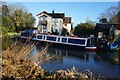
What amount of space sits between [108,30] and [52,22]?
18.8 feet

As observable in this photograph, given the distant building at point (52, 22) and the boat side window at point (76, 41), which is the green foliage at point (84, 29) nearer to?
the boat side window at point (76, 41)

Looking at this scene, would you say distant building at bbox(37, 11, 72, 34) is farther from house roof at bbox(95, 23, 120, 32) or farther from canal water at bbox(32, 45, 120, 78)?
canal water at bbox(32, 45, 120, 78)

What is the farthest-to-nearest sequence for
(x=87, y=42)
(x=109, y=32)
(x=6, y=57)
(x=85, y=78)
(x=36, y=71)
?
(x=109, y=32), (x=87, y=42), (x=6, y=57), (x=36, y=71), (x=85, y=78)

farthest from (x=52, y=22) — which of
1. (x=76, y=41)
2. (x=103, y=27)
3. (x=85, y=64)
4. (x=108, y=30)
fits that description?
(x=85, y=64)

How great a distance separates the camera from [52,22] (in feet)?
66.8

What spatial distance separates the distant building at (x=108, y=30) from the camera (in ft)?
46.8

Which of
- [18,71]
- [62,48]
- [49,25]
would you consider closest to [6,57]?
[18,71]

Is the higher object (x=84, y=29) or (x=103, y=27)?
(x=103, y=27)

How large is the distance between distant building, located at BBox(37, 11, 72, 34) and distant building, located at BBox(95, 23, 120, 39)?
3.63 m

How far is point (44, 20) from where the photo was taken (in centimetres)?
1969

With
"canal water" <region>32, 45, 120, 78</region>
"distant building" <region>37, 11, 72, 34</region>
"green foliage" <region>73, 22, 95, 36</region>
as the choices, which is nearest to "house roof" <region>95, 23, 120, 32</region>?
"green foliage" <region>73, 22, 95, 36</region>

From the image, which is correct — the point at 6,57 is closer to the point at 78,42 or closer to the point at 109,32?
the point at 78,42

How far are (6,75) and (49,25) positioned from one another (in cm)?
1691

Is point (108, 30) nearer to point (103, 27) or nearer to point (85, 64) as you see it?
point (103, 27)
